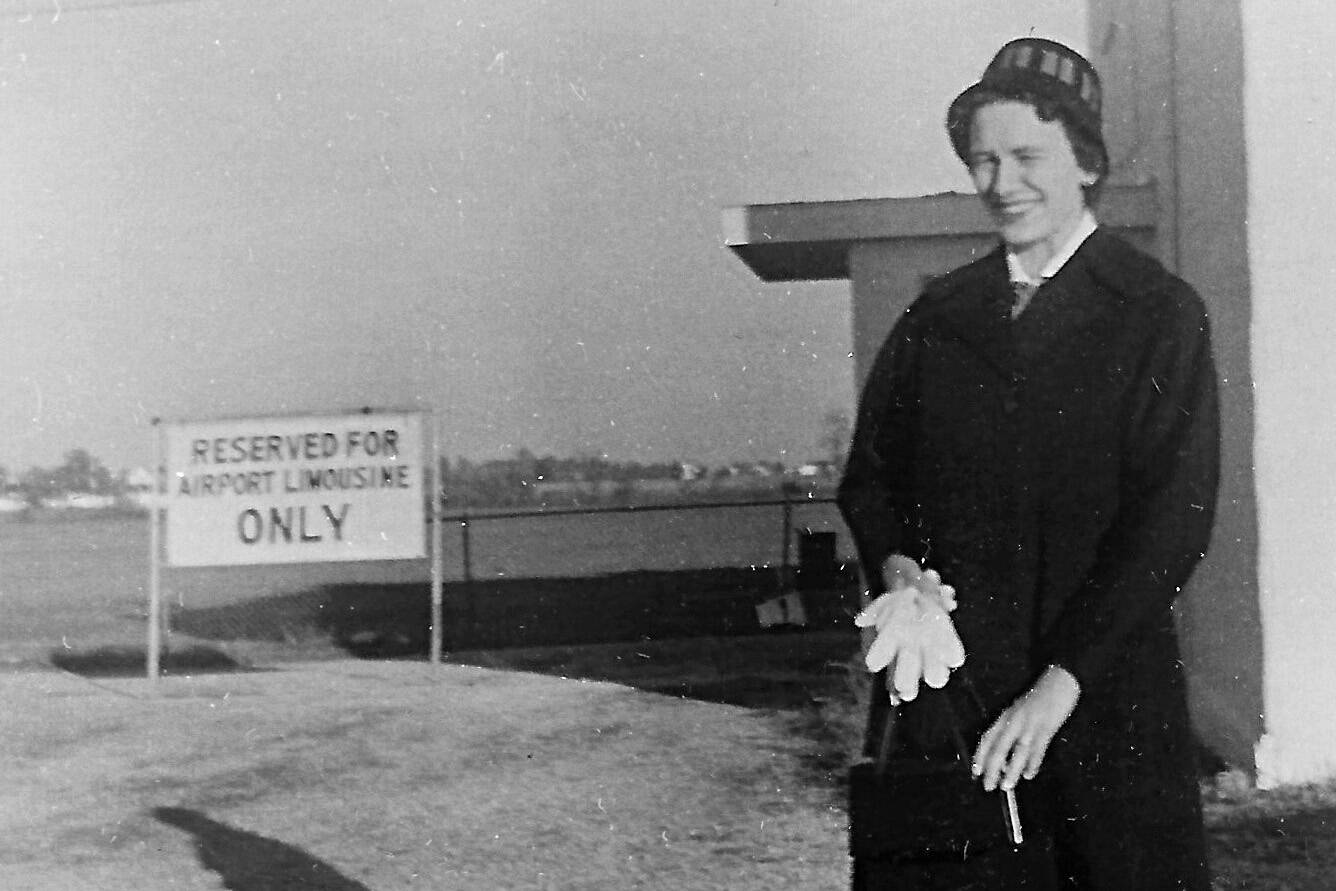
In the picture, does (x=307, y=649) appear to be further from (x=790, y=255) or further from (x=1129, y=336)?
(x=1129, y=336)

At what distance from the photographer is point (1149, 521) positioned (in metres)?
2.82

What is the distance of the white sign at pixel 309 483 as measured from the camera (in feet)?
16.2

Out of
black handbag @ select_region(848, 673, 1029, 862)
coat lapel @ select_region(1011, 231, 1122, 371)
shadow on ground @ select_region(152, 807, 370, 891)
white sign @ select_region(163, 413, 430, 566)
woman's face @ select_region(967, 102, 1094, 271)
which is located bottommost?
shadow on ground @ select_region(152, 807, 370, 891)

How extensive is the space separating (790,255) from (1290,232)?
1.45 m

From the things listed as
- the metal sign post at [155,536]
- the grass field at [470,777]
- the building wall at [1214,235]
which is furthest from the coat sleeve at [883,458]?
the metal sign post at [155,536]

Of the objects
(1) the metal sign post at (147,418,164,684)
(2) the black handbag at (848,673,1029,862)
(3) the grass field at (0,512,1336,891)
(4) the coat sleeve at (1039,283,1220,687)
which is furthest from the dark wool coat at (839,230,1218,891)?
(1) the metal sign post at (147,418,164,684)

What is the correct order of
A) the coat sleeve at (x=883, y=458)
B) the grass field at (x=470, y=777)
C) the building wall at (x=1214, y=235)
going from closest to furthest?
the coat sleeve at (x=883, y=458) < the building wall at (x=1214, y=235) < the grass field at (x=470, y=777)

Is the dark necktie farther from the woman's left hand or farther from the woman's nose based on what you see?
the woman's left hand

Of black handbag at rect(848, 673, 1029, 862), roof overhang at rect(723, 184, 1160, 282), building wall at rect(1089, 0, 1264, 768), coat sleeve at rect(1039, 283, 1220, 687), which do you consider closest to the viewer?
black handbag at rect(848, 673, 1029, 862)

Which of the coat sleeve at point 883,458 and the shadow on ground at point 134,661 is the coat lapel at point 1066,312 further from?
the shadow on ground at point 134,661

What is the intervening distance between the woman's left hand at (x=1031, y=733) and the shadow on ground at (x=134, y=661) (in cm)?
501

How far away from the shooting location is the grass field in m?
3.95

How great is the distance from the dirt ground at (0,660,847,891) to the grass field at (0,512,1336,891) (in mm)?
12

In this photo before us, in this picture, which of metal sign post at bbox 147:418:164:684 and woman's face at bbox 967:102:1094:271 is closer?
woman's face at bbox 967:102:1094:271
